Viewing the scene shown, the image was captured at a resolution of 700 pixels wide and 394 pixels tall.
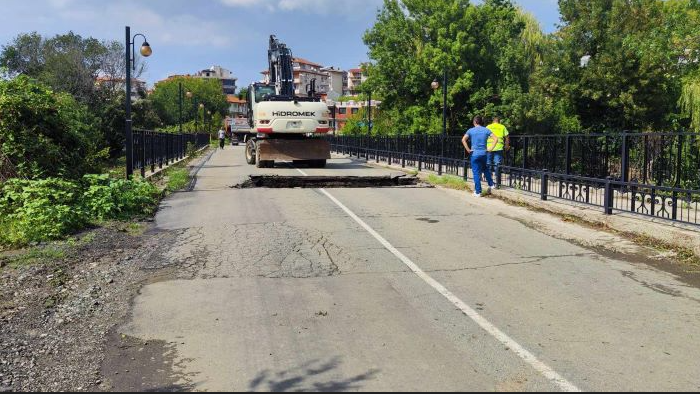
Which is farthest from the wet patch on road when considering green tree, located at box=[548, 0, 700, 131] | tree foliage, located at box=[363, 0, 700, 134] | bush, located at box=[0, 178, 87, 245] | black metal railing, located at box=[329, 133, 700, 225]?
green tree, located at box=[548, 0, 700, 131]

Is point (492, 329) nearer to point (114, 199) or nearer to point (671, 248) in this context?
point (671, 248)

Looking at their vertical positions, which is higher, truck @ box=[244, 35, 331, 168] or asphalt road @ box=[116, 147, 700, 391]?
truck @ box=[244, 35, 331, 168]

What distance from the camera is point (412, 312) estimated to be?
220 inches

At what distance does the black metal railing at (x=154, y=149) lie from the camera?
1858 cm

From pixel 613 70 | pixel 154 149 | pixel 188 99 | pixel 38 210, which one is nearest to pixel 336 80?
pixel 188 99

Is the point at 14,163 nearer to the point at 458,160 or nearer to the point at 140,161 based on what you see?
the point at 140,161

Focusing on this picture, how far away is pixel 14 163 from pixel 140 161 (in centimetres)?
670

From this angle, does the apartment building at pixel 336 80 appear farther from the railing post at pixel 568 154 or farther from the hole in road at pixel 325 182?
the railing post at pixel 568 154

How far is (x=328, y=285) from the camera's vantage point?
6551 mm

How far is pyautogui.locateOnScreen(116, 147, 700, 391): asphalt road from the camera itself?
4.16 metres

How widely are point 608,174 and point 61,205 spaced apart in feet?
34.8

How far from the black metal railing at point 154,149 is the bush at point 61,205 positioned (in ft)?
18.6

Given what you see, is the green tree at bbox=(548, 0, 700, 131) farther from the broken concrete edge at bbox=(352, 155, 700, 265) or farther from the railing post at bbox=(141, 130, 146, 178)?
the railing post at bbox=(141, 130, 146, 178)

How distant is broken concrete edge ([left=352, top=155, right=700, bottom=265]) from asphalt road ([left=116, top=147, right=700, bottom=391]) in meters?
0.55
